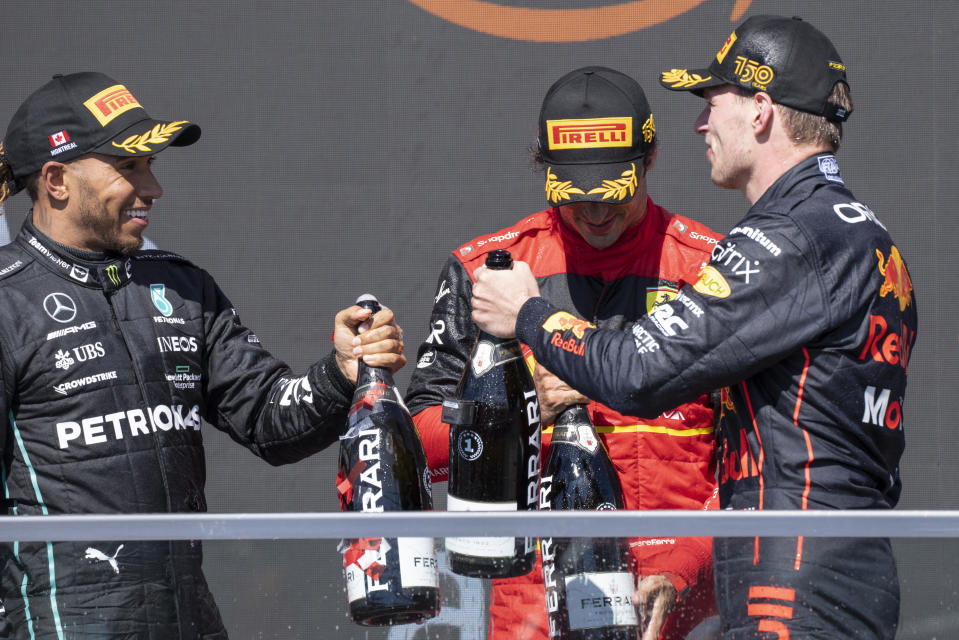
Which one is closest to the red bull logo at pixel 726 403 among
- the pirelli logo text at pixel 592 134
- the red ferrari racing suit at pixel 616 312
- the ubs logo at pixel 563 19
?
the red ferrari racing suit at pixel 616 312

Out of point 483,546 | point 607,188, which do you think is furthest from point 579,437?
point 483,546

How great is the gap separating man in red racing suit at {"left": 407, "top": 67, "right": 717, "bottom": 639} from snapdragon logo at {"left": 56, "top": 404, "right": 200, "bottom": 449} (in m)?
0.35

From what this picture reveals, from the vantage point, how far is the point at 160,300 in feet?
5.87

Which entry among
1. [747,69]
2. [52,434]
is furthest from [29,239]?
[747,69]

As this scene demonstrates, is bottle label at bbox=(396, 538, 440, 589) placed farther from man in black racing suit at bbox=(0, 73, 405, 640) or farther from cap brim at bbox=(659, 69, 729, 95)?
cap brim at bbox=(659, 69, 729, 95)

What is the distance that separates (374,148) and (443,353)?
1180 mm

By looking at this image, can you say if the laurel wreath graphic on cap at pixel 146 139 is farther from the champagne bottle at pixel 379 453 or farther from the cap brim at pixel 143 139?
the champagne bottle at pixel 379 453

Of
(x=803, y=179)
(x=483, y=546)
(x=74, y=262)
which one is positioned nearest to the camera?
(x=483, y=546)

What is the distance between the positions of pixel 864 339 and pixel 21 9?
232 centimetres

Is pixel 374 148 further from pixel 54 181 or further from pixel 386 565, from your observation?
pixel 386 565

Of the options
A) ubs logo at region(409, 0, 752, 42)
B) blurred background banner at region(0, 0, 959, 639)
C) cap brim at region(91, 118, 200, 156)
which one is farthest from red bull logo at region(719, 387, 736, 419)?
ubs logo at region(409, 0, 752, 42)

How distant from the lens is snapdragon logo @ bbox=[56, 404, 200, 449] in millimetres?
1640

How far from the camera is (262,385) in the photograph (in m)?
1.80

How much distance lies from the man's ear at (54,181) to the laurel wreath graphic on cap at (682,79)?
908 millimetres
